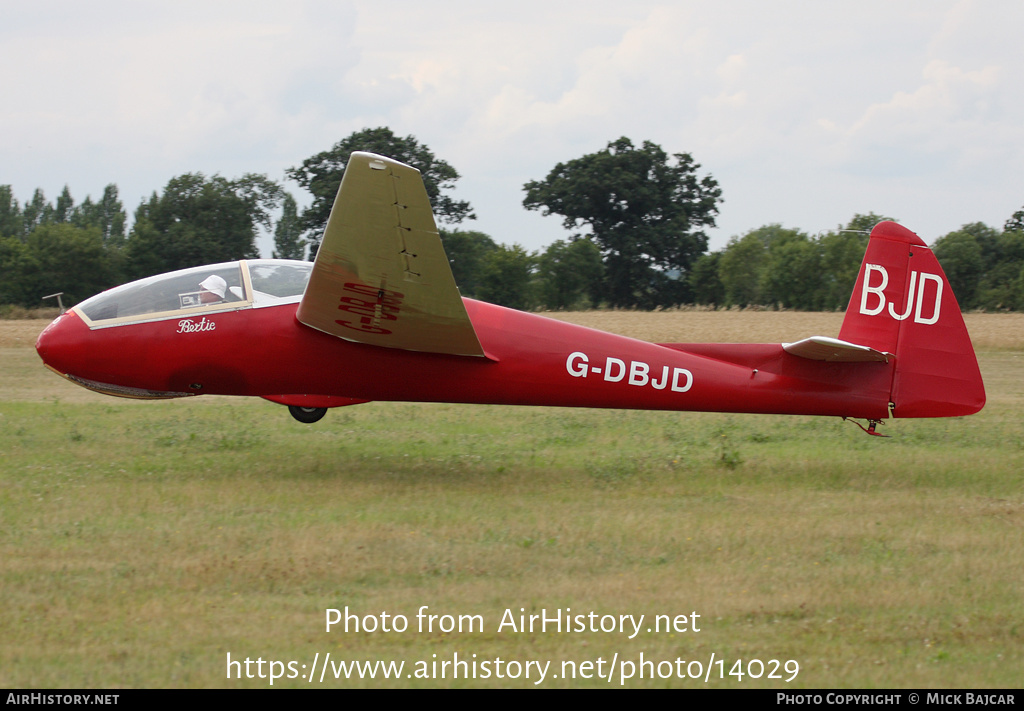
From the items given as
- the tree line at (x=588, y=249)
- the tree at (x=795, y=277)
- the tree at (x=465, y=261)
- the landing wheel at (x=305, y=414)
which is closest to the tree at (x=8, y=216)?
the tree line at (x=588, y=249)

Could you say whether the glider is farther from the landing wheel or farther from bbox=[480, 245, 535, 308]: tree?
bbox=[480, 245, 535, 308]: tree

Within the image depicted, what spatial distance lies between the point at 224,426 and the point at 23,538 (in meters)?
5.75

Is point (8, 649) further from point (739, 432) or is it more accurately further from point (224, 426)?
point (739, 432)

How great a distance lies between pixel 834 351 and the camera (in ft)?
30.4

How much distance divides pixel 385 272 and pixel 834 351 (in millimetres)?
4894

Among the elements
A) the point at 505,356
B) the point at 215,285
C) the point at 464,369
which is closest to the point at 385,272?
the point at 464,369

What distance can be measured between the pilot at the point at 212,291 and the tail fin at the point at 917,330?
7086mm

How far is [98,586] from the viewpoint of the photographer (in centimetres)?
584

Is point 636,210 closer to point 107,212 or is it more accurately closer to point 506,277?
point 506,277

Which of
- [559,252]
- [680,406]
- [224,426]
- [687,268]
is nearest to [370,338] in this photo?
[680,406]

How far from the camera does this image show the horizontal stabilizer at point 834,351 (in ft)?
29.7

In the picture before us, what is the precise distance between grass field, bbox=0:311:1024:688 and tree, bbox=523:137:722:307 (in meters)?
42.2
